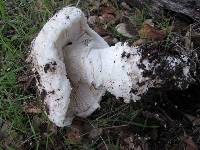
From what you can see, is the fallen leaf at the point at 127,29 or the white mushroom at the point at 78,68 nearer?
the white mushroom at the point at 78,68

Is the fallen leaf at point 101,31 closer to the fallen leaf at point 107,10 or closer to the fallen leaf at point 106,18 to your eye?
the fallen leaf at point 106,18

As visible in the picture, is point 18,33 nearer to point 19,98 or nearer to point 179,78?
point 19,98


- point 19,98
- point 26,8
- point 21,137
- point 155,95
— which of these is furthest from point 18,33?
point 155,95

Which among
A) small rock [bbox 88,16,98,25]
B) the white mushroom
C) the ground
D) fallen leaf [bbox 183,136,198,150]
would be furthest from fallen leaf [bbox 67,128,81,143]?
small rock [bbox 88,16,98,25]

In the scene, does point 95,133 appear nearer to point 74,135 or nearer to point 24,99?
point 74,135

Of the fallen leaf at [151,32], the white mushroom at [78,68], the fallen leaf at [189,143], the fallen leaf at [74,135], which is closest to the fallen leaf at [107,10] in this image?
the fallen leaf at [151,32]

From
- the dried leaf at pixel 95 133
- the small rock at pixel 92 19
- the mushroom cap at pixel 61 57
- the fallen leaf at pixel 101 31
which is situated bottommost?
the dried leaf at pixel 95 133

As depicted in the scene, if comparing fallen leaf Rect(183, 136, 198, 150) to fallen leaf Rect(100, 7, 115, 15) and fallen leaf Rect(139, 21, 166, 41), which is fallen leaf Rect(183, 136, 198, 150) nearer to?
fallen leaf Rect(139, 21, 166, 41)

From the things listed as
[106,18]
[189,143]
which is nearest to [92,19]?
[106,18]
